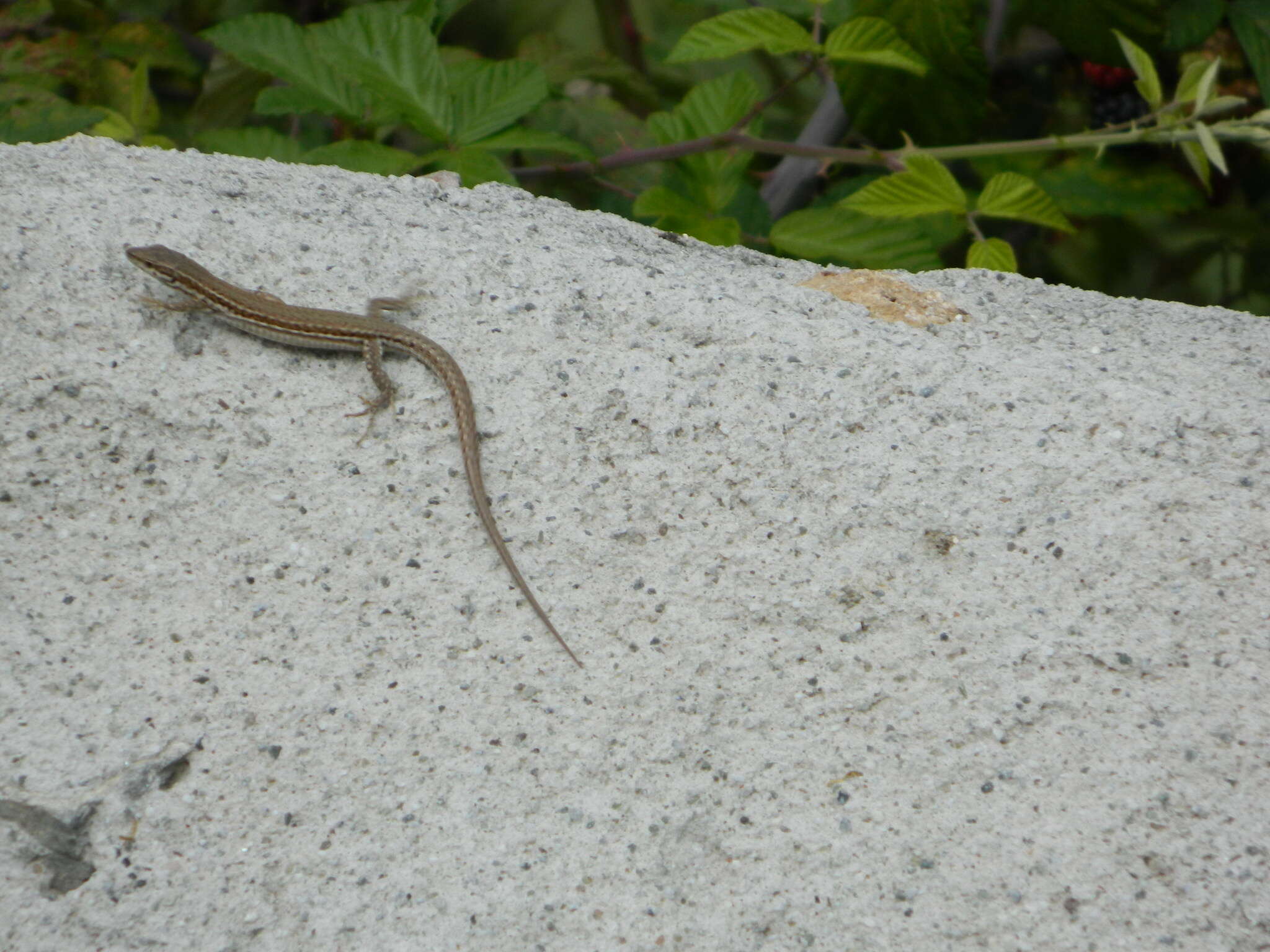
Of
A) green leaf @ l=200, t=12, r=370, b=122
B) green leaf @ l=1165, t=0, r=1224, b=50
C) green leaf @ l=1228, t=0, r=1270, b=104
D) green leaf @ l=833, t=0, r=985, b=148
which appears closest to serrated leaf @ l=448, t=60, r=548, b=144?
green leaf @ l=200, t=12, r=370, b=122

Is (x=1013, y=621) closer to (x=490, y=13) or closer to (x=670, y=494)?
(x=670, y=494)

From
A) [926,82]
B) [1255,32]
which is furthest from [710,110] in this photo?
[1255,32]

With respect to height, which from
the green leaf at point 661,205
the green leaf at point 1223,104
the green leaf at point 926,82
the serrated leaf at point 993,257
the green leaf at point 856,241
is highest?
the green leaf at point 1223,104

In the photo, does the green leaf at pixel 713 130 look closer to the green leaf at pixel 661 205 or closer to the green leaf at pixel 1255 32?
the green leaf at pixel 661 205

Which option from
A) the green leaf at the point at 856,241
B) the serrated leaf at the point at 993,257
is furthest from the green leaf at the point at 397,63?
the serrated leaf at the point at 993,257

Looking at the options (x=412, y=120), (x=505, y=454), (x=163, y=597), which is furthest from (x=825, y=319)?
(x=163, y=597)
